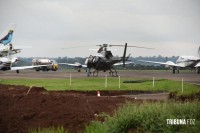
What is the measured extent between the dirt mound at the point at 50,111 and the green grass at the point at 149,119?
1.95 metres

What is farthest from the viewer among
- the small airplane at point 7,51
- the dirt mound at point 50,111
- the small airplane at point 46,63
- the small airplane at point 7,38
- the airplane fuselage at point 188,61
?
the small airplane at point 46,63

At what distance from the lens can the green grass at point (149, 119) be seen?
1298 centimetres

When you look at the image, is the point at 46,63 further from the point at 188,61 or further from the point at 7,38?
the point at 7,38

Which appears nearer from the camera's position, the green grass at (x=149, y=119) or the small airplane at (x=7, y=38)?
the green grass at (x=149, y=119)

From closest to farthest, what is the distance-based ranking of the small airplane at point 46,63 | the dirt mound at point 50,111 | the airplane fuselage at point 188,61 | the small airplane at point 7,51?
the dirt mound at point 50,111 < the small airplane at point 7,51 < the airplane fuselage at point 188,61 < the small airplane at point 46,63

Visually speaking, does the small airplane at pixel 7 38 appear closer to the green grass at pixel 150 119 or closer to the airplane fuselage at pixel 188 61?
the airplane fuselage at pixel 188 61

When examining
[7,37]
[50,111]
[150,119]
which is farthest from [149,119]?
[7,37]

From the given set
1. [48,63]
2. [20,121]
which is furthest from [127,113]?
[48,63]

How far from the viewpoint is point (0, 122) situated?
18.9 meters

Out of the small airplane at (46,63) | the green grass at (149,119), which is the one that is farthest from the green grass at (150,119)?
the small airplane at (46,63)

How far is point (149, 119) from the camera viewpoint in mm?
13500

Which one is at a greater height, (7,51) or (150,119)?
Answer: (7,51)

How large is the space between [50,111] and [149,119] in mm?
5813

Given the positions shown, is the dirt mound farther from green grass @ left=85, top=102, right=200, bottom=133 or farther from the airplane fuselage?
the airplane fuselage
